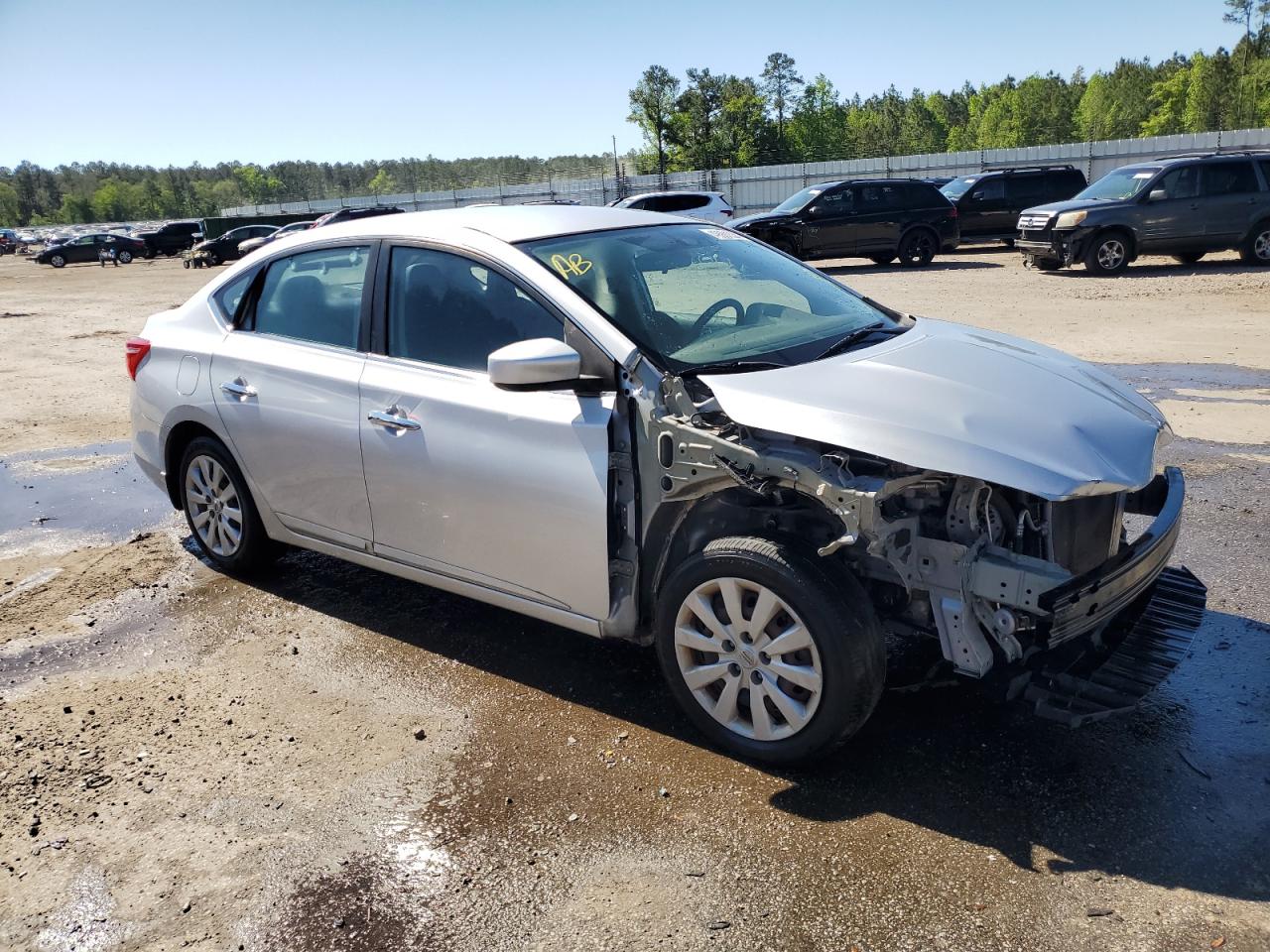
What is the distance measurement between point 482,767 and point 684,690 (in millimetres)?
758

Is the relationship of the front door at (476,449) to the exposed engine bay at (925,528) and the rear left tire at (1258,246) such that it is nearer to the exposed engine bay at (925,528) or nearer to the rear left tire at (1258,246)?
the exposed engine bay at (925,528)

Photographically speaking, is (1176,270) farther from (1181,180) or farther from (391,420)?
(391,420)

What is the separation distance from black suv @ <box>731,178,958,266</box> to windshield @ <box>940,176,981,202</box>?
7.70 feet

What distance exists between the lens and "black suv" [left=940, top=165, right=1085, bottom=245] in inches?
939

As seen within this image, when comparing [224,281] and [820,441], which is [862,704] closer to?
[820,441]

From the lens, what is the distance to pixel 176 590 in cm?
535

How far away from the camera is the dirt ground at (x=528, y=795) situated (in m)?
2.78

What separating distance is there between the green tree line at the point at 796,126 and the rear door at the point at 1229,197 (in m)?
40.2

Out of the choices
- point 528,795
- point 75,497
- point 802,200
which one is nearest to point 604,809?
point 528,795

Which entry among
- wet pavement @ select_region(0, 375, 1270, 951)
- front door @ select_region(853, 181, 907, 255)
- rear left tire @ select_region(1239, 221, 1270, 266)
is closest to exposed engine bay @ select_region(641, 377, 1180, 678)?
wet pavement @ select_region(0, 375, 1270, 951)

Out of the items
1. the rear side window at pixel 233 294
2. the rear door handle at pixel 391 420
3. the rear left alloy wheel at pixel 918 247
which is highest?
the rear side window at pixel 233 294

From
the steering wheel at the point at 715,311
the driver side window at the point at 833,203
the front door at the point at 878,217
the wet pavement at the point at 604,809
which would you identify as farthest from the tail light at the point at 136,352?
the front door at the point at 878,217

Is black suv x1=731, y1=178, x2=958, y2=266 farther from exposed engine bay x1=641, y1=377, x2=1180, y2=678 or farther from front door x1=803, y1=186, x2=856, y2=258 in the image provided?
exposed engine bay x1=641, y1=377, x2=1180, y2=678

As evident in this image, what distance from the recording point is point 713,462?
333 cm
